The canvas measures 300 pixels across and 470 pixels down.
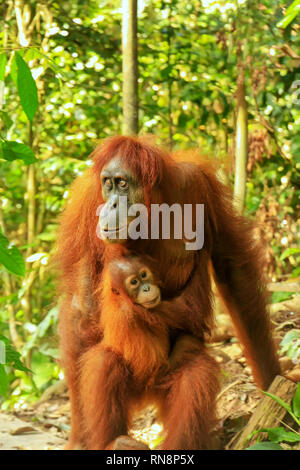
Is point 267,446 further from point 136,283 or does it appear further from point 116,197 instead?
point 116,197

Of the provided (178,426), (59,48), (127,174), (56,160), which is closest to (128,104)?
(127,174)

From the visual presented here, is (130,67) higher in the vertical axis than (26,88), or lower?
higher

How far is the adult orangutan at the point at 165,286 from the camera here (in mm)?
2529

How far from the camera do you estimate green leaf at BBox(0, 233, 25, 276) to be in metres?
2.00

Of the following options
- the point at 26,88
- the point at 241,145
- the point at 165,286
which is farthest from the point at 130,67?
the point at 26,88

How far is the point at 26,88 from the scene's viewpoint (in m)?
1.99

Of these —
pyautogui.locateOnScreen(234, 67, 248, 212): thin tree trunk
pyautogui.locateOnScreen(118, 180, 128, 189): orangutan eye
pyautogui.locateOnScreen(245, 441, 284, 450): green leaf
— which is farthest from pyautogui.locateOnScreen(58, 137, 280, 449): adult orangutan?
pyautogui.locateOnScreen(234, 67, 248, 212): thin tree trunk

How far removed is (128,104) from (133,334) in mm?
1294

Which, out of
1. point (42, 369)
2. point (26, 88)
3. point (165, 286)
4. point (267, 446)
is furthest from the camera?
point (42, 369)

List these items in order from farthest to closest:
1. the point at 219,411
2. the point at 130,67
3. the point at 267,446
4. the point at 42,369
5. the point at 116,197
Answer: the point at 42,369 < the point at 130,67 < the point at 219,411 < the point at 116,197 < the point at 267,446

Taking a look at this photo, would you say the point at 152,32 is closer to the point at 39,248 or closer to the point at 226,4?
the point at 226,4

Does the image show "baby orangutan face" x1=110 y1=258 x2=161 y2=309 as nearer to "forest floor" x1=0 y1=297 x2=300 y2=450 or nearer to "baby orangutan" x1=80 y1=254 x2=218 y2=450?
"baby orangutan" x1=80 y1=254 x2=218 y2=450

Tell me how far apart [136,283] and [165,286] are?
27 cm

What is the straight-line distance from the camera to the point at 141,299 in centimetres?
254
